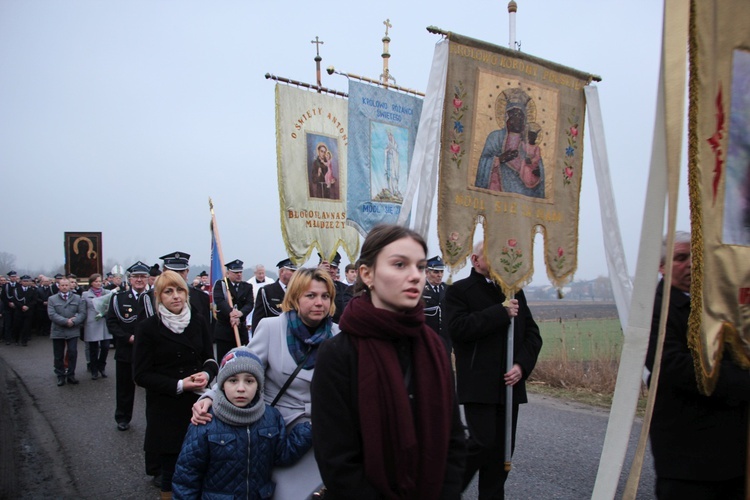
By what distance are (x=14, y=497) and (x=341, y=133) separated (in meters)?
6.67

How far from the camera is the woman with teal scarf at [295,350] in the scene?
306 cm

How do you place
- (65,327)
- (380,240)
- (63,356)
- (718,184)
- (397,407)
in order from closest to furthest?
(397,407), (380,240), (718,184), (63,356), (65,327)

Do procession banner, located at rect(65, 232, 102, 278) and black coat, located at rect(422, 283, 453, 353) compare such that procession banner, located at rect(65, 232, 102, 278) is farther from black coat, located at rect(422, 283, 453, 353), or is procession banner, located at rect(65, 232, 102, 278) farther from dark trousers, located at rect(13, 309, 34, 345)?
black coat, located at rect(422, 283, 453, 353)

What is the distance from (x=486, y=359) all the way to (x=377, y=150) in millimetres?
4778

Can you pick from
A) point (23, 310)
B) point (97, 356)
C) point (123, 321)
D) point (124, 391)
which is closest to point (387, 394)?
point (124, 391)

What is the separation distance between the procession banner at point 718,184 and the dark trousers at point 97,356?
11602mm

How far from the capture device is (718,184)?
7.95 feet

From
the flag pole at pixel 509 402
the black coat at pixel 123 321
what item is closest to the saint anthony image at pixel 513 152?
the flag pole at pixel 509 402

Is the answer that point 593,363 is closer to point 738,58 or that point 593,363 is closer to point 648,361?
point 648,361

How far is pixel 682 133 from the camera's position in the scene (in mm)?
2139

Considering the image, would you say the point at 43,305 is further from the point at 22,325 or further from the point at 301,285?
the point at 301,285

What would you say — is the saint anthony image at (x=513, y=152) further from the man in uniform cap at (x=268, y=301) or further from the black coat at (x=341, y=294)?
the black coat at (x=341, y=294)

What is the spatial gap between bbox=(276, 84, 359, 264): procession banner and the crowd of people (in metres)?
3.62

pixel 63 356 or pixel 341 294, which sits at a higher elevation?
pixel 341 294
